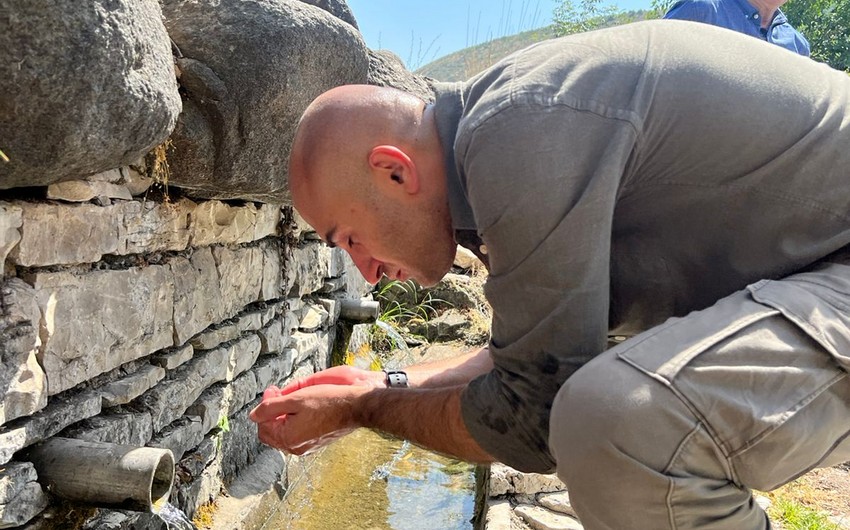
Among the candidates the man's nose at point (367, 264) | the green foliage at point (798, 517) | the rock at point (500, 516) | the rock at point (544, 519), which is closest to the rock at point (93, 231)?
the man's nose at point (367, 264)

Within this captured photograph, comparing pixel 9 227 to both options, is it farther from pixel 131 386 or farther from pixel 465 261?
pixel 465 261

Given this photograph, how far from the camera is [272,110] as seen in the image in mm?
2498

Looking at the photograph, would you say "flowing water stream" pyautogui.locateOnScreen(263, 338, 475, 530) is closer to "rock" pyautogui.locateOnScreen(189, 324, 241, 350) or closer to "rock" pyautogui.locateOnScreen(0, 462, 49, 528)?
"rock" pyautogui.locateOnScreen(189, 324, 241, 350)

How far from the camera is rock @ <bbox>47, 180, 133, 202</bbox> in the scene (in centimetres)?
190

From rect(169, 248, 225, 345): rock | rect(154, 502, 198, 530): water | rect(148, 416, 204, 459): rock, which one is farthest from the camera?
rect(169, 248, 225, 345): rock

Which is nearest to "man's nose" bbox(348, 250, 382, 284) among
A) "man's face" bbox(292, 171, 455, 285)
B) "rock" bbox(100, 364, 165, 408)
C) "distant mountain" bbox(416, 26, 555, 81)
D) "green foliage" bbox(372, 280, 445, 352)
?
"man's face" bbox(292, 171, 455, 285)

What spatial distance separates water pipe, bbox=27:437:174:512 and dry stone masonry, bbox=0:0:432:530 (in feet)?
0.14

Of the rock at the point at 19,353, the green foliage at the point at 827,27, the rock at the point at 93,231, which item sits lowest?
the rock at the point at 19,353

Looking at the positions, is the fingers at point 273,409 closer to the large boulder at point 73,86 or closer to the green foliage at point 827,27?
the large boulder at point 73,86

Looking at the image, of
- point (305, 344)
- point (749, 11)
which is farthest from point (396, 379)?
point (749, 11)

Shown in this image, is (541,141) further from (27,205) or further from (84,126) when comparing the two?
(27,205)

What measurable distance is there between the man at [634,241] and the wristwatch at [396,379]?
0.30 m

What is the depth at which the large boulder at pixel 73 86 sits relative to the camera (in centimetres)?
154

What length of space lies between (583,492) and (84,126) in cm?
132
